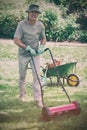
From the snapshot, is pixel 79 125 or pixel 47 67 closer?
pixel 79 125

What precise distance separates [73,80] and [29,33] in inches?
25.2

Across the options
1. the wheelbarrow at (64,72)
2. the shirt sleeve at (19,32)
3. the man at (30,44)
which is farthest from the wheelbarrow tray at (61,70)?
the shirt sleeve at (19,32)

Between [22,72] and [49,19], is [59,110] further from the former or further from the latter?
[49,19]

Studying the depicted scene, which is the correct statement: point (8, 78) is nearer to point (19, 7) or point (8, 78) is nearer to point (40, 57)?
point (40, 57)

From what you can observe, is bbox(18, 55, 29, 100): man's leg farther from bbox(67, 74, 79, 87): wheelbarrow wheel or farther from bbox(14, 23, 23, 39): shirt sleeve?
bbox(67, 74, 79, 87): wheelbarrow wheel

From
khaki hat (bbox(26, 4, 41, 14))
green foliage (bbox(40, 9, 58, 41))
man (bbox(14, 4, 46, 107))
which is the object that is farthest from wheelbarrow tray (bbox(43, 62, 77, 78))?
khaki hat (bbox(26, 4, 41, 14))

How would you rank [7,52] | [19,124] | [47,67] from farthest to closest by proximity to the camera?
[47,67], [7,52], [19,124]

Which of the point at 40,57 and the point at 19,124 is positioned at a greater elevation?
the point at 40,57

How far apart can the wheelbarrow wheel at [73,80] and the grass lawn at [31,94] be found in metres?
0.04

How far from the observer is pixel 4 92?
3.74m

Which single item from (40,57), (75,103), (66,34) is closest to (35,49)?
(40,57)

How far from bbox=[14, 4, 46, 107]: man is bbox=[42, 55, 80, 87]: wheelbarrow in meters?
0.25

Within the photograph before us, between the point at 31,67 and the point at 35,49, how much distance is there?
17cm

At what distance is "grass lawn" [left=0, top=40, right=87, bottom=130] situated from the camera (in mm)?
3412
